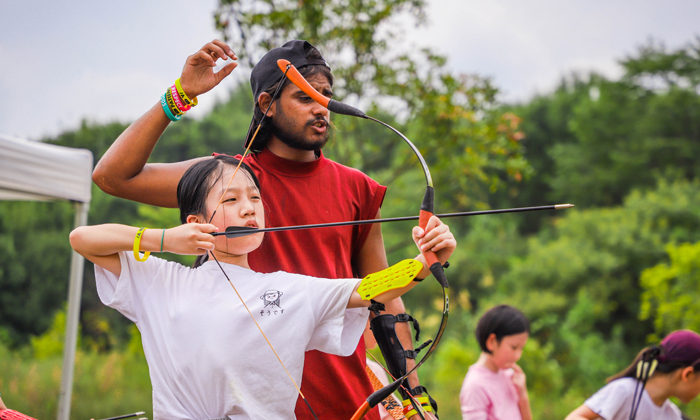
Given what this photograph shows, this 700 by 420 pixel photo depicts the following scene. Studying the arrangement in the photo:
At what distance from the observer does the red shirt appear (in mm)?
1734

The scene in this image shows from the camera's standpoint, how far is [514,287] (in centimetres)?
1566

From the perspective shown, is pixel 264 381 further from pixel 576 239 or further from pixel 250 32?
pixel 576 239

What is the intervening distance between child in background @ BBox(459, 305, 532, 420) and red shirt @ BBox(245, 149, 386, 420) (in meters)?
1.39

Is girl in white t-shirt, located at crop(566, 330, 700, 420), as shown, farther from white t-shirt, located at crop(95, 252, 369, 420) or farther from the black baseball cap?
the black baseball cap

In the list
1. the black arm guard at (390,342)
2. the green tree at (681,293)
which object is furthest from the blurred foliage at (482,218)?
the black arm guard at (390,342)

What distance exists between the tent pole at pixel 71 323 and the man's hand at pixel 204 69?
2069 mm

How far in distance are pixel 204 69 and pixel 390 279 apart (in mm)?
937

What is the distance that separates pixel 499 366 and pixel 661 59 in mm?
21783

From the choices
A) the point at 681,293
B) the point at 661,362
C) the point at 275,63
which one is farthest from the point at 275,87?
the point at 681,293

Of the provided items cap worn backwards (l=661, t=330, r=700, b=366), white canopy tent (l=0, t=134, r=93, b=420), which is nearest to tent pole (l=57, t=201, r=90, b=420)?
white canopy tent (l=0, t=134, r=93, b=420)

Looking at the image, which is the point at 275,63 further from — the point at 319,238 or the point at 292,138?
the point at 319,238

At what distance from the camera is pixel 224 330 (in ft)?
4.88

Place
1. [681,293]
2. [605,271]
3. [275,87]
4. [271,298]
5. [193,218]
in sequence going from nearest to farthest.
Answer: [271,298] < [193,218] < [275,87] < [681,293] < [605,271]

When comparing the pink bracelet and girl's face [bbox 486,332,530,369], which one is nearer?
the pink bracelet
